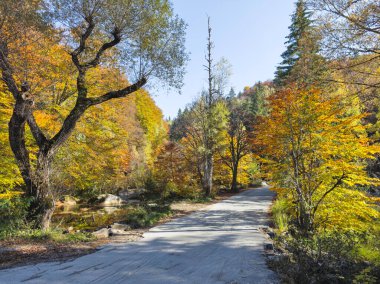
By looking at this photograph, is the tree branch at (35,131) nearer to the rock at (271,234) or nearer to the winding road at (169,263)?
the winding road at (169,263)

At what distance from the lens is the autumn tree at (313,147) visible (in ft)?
25.7

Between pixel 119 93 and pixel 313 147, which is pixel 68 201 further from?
pixel 313 147

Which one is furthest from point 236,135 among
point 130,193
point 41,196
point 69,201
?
point 41,196

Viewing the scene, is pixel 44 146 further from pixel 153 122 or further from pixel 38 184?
pixel 153 122

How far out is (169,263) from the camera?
4.99 m

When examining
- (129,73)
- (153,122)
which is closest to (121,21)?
(129,73)

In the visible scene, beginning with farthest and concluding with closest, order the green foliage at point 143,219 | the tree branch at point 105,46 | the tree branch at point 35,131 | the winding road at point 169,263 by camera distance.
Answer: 1. the green foliage at point 143,219
2. the tree branch at point 105,46
3. the tree branch at point 35,131
4. the winding road at point 169,263

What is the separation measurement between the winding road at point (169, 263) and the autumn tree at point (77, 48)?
138 inches

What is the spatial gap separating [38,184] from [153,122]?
1641 inches

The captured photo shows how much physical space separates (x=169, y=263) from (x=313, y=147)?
5.35 metres

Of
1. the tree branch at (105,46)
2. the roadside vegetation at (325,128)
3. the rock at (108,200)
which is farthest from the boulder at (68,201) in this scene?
the roadside vegetation at (325,128)

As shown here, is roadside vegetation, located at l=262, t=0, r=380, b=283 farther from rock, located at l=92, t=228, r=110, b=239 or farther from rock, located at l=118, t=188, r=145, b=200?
rock, located at l=118, t=188, r=145, b=200

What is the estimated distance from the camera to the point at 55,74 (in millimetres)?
9516

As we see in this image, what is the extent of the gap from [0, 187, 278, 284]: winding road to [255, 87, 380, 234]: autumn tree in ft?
6.39
